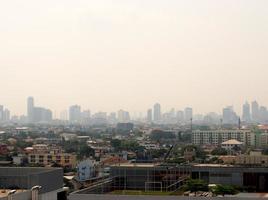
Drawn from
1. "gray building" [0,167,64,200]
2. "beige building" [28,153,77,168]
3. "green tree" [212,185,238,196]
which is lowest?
"beige building" [28,153,77,168]

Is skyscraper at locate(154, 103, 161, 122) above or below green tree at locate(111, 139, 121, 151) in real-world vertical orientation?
above

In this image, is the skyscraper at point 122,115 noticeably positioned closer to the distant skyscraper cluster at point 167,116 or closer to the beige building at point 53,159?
the distant skyscraper cluster at point 167,116

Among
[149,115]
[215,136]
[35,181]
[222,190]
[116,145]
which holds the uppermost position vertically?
[149,115]

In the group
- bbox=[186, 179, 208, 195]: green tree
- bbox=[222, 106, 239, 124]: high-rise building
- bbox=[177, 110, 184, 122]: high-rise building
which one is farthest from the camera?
bbox=[177, 110, 184, 122]: high-rise building

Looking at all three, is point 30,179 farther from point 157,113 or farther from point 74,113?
point 74,113

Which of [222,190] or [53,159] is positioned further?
[53,159]

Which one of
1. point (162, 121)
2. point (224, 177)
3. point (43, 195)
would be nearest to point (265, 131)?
point (224, 177)

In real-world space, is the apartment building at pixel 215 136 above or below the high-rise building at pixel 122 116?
below

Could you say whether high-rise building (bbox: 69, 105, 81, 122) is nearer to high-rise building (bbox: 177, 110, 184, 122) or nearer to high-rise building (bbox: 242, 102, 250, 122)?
high-rise building (bbox: 177, 110, 184, 122)

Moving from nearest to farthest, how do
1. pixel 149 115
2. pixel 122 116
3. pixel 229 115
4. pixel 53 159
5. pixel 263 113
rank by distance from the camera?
pixel 53 159, pixel 229 115, pixel 263 113, pixel 149 115, pixel 122 116

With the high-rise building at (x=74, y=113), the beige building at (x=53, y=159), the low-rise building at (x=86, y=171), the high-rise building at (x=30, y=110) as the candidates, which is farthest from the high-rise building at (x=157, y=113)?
the low-rise building at (x=86, y=171)

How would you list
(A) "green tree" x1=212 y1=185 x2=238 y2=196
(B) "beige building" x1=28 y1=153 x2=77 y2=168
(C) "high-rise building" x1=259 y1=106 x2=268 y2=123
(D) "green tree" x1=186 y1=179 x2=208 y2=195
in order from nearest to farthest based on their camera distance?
1. (A) "green tree" x1=212 y1=185 x2=238 y2=196
2. (D) "green tree" x1=186 y1=179 x2=208 y2=195
3. (B) "beige building" x1=28 y1=153 x2=77 y2=168
4. (C) "high-rise building" x1=259 y1=106 x2=268 y2=123

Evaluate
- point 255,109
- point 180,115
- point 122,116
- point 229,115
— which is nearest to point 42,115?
point 122,116

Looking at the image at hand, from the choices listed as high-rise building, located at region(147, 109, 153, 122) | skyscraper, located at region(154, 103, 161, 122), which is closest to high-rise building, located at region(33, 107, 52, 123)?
high-rise building, located at region(147, 109, 153, 122)
